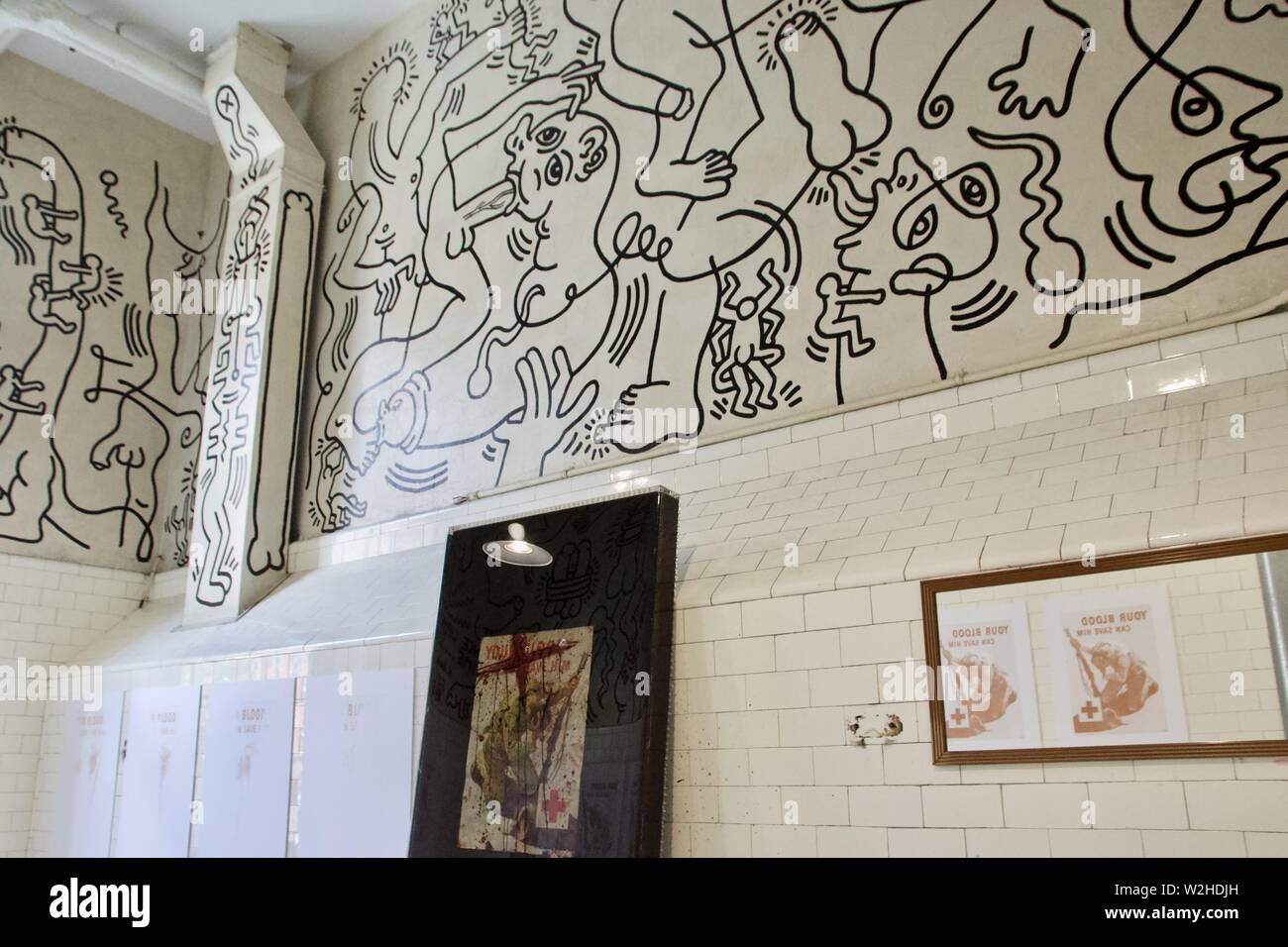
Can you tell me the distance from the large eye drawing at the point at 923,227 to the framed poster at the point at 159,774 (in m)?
3.70

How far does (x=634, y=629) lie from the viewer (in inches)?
116

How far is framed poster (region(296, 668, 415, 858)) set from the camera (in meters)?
3.61

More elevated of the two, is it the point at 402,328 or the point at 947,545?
the point at 402,328

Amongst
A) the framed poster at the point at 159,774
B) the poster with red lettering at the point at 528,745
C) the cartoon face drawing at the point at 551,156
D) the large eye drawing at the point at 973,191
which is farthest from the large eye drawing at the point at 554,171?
the framed poster at the point at 159,774

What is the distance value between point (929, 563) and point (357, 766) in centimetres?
239

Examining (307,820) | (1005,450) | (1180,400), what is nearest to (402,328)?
(307,820)

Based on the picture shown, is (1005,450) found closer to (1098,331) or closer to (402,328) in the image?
(1098,331)

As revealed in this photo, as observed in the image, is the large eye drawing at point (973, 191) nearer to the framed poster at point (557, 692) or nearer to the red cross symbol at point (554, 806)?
the framed poster at point (557, 692)

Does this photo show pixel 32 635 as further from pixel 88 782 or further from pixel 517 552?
pixel 517 552

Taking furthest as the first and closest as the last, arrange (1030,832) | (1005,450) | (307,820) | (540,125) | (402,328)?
(402,328) < (540,125) < (307,820) < (1005,450) < (1030,832)

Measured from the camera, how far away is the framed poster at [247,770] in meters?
4.10

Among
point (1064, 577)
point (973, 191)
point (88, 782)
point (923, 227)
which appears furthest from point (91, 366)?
point (1064, 577)

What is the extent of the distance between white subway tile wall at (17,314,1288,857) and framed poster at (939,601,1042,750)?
0.24 feet

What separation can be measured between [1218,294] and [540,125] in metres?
2.97
